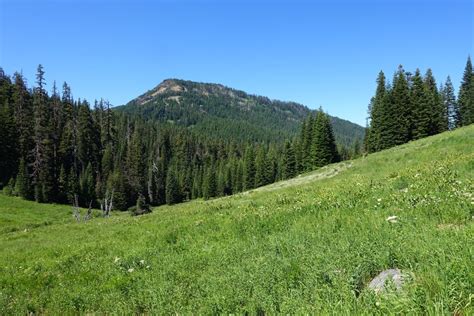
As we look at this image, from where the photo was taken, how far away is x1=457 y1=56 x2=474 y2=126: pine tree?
86.4m

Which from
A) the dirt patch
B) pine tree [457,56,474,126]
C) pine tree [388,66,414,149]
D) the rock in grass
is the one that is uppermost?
pine tree [457,56,474,126]

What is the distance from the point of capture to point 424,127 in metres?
70.2

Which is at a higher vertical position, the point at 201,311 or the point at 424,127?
the point at 424,127

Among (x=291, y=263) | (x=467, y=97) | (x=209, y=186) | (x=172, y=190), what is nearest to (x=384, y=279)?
(x=291, y=263)

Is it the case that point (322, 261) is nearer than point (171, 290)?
Yes

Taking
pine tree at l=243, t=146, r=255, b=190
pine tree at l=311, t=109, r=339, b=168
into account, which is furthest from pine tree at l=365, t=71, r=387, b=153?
pine tree at l=243, t=146, r=255, b=190

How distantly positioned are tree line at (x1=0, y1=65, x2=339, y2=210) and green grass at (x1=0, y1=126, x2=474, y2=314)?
43.8m

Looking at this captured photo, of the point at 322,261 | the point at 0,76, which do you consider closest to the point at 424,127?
the point at 322,261

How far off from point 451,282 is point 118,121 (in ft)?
578

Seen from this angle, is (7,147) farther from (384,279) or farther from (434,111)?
(384,279)

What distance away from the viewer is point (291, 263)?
737 centimetres

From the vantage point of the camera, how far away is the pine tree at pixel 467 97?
3403 inches

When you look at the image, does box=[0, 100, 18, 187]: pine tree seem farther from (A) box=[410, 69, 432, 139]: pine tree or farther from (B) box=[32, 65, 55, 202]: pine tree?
(A) box=[410, 69, 432, 139]: pine tree

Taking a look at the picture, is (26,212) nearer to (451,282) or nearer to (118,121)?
(451,282)
